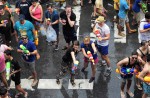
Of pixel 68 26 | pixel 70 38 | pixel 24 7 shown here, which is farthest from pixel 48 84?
pixel 24 7

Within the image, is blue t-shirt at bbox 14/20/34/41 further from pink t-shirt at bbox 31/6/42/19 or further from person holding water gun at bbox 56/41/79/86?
person holding water gun at bbox 56/41/79/86

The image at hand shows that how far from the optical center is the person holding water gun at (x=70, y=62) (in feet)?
33.4

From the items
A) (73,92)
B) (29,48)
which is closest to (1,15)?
(29,48)

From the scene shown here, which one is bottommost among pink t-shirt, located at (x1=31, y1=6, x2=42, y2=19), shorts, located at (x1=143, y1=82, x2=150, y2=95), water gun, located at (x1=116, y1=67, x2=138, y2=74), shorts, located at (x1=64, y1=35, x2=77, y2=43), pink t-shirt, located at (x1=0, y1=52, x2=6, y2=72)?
shorts, located at (x1=143, y1=82, x2=150, y2=95)

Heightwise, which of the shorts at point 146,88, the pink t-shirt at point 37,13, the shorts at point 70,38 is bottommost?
the shorts at point 146,88

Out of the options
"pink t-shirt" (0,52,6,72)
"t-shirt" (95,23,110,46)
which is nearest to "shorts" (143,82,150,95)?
"t-shirt" (95,23,110,46)

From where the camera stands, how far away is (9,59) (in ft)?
32.2

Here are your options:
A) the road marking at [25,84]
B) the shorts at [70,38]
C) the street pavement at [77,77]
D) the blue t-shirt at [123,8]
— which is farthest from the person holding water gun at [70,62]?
the blue t-shirt at [123,8]

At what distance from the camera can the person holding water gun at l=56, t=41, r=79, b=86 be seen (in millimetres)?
10195

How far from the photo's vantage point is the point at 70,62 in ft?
35.1

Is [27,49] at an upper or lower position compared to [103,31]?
lower

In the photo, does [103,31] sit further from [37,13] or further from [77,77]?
[37,13]

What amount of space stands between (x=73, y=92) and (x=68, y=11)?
2625 millimetres

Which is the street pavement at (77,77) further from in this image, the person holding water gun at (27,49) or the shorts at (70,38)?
the person holding water gun at (27,49)
